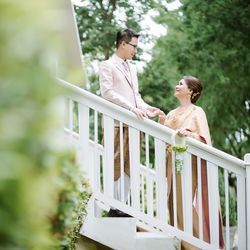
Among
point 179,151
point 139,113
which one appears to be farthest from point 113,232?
point 139,113

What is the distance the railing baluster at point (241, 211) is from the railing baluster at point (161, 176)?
0.58m

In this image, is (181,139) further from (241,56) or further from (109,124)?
(241,56)

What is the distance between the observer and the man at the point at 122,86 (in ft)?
17.0

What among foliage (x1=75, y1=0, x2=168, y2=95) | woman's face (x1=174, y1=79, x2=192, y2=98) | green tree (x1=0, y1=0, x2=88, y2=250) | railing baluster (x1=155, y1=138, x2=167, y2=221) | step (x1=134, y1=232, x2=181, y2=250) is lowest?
foliage (x1=75, y1=0, x2=168, y2=95)

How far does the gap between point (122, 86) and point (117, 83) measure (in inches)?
1.9

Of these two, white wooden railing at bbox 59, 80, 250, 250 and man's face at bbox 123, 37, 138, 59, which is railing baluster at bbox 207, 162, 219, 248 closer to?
white wooden railing at bbox 59, 80, 250, 250

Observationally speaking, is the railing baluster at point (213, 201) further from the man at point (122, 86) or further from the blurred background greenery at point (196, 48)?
the blurred background greenery at point (196, 48)

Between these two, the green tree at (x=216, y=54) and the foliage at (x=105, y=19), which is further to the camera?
the foliage at (x=105, y=19)

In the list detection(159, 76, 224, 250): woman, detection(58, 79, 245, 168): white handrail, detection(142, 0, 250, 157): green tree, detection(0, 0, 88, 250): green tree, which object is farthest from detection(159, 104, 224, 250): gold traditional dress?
detection(142, 0, 250, 157): green tree

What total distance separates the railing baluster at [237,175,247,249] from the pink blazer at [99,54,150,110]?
97 centimetres

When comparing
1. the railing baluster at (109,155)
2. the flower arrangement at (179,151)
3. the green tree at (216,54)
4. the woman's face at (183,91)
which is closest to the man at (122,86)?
the railing baluster at (109,155)

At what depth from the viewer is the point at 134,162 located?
16.5ft

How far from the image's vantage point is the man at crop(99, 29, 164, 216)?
5.18 meters

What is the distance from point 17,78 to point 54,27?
12cm
